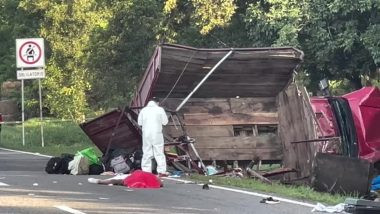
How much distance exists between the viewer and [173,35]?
1041 inches

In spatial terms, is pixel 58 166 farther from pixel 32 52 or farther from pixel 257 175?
pixel 32 52

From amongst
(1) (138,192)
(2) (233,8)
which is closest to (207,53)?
(1) (138,192)

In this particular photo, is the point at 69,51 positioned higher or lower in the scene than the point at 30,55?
higher

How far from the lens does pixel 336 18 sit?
21.4 meters

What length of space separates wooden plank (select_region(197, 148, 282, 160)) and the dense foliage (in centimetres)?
637

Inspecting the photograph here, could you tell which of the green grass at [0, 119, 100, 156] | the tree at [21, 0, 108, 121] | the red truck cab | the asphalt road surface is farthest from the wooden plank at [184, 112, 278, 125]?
the tree at [21, 0, 108, 121]

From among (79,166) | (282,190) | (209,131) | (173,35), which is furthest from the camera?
(173,35)

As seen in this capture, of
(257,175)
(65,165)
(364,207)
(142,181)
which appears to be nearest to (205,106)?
(257,175)

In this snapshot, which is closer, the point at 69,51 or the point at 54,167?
the point at 54,167

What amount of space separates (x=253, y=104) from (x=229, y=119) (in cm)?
66

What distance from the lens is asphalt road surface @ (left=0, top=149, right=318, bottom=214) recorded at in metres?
9.15

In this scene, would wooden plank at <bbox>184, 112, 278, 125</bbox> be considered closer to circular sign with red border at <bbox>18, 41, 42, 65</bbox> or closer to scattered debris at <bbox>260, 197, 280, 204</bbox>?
scattered debris at <bbox>260, 197, 280, 204</bbox>

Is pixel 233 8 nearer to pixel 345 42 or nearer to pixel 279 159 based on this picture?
pixel 345 42

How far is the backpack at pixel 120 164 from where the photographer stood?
46.5ft
